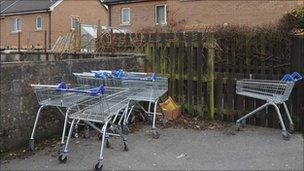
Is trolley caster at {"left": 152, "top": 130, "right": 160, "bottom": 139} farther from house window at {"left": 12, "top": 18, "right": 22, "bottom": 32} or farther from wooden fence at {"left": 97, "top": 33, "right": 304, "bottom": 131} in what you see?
house window at {"left": 12, "top": 18, "right": 22, "bottom": 32}

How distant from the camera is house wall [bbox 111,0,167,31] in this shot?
29.3m

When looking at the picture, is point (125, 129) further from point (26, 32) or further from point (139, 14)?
point (26, 32)

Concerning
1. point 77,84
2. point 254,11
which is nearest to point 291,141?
point 77,84

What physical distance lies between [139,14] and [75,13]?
40.0 ft

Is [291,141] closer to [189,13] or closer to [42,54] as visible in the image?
[42,54]

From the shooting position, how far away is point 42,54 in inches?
523

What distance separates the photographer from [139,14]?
99.0 feet

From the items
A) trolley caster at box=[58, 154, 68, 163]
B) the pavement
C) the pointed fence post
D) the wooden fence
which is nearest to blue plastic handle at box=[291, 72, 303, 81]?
the wooden fence

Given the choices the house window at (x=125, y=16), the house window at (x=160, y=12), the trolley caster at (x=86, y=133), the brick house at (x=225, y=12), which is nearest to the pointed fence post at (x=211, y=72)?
the trolley caster at (x=86, y=133)

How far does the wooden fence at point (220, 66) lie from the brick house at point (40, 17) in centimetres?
2634

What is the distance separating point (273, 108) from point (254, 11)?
34.4 feet

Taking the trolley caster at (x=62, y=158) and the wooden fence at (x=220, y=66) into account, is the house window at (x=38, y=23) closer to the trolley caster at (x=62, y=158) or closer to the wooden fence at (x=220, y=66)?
the wooden fence at (x=220, y=66)

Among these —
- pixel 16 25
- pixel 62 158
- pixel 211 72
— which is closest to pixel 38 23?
pixel 16 25

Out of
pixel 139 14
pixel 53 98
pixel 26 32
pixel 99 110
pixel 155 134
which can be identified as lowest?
pixel 155 134
